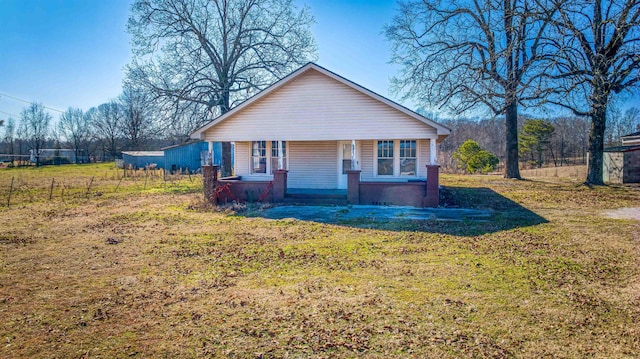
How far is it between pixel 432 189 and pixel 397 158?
2.91 metres

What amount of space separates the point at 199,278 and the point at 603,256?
667 centimetres

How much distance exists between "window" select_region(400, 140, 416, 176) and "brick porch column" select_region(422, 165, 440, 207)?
2.56 m

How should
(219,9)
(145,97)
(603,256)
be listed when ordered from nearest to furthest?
1. (603,256)
2. (145,97)
3. (219,9)

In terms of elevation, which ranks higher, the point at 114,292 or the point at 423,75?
the point at 423,75

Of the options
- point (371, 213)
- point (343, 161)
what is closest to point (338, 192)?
point (343, 161)

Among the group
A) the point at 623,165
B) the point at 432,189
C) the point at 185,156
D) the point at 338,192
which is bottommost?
the point at 338,192

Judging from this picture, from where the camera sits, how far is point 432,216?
10.4 m

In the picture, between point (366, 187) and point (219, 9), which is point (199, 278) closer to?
point (366, 187)

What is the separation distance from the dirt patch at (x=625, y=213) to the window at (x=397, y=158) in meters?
6.23

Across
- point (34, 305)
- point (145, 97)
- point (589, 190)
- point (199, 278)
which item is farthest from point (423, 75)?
point (34, 305)

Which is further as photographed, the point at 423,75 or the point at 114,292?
the point at 423,75

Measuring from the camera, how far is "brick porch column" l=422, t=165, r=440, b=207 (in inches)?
470

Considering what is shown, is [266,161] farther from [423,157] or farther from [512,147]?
[512,147]

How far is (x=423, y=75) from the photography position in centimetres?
2156
